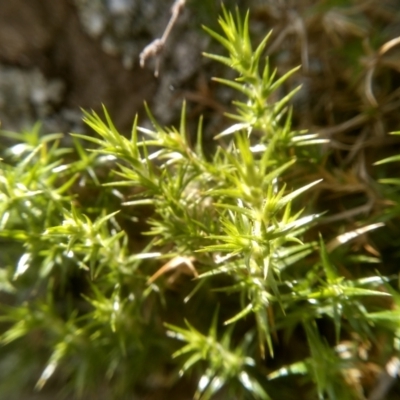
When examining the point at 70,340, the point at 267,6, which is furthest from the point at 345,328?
the point at 267,6

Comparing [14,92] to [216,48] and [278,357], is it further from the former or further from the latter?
[278,357]

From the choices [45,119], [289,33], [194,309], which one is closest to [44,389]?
[194,309]

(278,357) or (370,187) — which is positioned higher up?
(370,187)

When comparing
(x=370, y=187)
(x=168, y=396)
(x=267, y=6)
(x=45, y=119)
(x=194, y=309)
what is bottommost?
(x=168, y=396)

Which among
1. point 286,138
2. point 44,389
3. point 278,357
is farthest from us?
point 44,389

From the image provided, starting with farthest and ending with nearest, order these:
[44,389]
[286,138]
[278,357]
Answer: [44,389]
[278,357]
[286,138]

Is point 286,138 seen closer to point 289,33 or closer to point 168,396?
point 289,33

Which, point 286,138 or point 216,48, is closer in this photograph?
point 286,138
